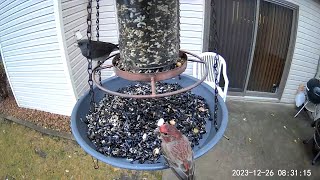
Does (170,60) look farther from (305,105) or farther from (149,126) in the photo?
(305,105)

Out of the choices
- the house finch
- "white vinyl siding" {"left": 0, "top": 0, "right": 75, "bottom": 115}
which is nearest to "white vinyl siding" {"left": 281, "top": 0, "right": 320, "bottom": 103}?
the house finch

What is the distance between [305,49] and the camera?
5.95 metres

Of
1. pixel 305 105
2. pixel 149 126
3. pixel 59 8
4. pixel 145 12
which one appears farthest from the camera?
pixel 305 105

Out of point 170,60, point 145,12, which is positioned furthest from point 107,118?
point 145,12

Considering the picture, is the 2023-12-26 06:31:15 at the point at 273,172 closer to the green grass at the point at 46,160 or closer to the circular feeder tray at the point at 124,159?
the green grass at the point at 46,160

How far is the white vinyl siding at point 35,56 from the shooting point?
537 cm

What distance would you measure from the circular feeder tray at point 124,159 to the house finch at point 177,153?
0.06 m

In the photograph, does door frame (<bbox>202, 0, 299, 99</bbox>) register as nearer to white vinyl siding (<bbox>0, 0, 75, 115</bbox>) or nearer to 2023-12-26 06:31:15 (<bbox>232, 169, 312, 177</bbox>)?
2023-12-26 06:31:15 (<bbox>232, 169, 312, 177</bbox>)

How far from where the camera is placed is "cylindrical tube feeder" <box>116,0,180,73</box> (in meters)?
1.86

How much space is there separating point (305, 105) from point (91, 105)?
17.2 ft

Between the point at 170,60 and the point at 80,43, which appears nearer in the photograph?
the point at 170,60

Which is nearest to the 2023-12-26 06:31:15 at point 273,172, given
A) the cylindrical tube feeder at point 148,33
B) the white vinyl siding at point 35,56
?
the cylindrical tube feeder at point 148,33

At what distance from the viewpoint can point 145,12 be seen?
185 centimetres

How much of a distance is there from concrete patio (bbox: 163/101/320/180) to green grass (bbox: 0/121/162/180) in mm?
1122
